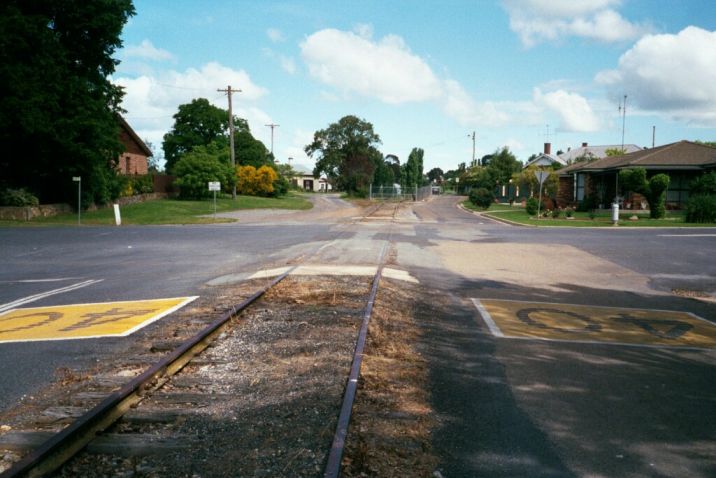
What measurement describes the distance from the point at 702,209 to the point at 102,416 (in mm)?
33028

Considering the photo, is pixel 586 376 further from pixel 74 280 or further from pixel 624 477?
pixel 74 280

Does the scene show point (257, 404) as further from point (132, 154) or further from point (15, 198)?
point (132, 154)

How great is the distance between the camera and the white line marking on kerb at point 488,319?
7.80m

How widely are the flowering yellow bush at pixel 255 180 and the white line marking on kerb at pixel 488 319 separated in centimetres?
6013

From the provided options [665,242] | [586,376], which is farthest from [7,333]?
[665,242]

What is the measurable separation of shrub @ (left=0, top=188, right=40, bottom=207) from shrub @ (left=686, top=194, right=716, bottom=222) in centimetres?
3708

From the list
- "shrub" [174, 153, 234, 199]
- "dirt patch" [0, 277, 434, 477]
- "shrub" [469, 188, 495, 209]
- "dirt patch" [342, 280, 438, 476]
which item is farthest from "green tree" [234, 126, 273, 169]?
"dirt patch" [342, 280, 438, 476]

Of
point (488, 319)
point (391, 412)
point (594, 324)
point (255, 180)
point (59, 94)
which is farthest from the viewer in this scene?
point (255, 180)

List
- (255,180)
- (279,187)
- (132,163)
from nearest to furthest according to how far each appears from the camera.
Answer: (132,163) → (255,180) → (279,187)

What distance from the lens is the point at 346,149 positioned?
92938 mm

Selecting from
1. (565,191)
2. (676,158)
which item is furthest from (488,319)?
(565,191)

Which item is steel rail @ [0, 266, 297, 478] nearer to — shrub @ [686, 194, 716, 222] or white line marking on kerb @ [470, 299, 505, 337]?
white line marking on kerb @ [470, 299, 505, 337]

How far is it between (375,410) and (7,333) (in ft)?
17.9

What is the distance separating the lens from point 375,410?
4.68 metres
